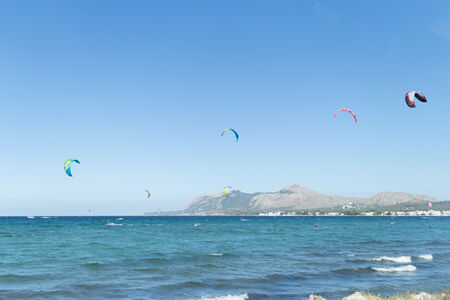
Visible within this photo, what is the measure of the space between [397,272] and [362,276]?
3.33 metres

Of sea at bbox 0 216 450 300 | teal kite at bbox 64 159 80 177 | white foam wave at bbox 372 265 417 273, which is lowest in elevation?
white foam wave at bbox 372 265 417 273

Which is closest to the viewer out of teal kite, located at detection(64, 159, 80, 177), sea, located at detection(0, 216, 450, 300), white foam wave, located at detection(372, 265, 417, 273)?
sea, located at detection(0, 216, 450, 300)

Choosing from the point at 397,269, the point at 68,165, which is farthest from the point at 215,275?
the point at 68,165

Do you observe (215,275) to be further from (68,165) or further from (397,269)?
(68,165)

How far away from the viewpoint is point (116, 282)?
22.2 metres

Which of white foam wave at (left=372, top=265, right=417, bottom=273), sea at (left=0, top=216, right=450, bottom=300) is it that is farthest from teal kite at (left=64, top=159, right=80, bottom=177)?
white foam wave at (left=372, top=265, right=417, bottom=273)

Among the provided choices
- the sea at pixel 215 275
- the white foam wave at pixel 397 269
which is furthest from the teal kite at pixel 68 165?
the white foam wave at pixel 397 269

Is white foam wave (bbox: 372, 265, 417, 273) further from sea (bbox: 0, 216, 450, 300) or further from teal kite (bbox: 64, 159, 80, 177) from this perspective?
teal kite (bbox: 64, 159, 80, 177)

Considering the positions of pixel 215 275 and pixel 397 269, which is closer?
pixel 215 275

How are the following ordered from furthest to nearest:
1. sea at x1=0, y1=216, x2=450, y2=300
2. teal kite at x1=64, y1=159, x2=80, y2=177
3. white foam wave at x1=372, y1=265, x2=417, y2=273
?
teal kite at x1=64, y1=159, x2=80, y2=177 → white foam wave at x1=372, y1=265, x2=417, y2=273 → sea at x1=0, y1=216, x2=450, y2=300

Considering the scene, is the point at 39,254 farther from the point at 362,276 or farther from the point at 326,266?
the point at 362,276

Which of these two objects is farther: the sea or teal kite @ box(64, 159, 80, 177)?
teal kite @ box(64, 159, 80, 177)

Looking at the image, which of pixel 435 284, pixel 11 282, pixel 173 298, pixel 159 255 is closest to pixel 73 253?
pixel 159 255

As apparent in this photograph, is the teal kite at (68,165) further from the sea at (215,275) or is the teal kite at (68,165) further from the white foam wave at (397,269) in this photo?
the white foam wave at (397,269)
